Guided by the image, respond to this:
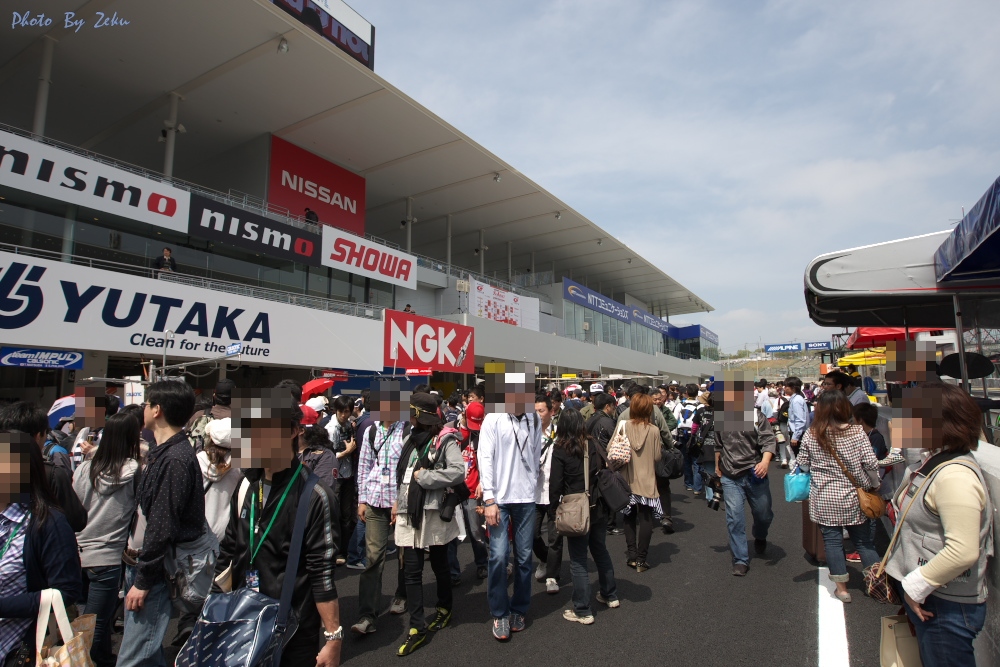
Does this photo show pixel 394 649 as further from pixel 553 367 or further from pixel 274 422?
pixel 553 367

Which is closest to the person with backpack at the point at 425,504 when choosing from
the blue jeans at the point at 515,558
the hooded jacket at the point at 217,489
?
the blue jeans at the point at 515,558

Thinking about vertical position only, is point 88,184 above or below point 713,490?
above

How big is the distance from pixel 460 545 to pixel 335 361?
38.1ft

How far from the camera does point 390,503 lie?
4031 millimetres

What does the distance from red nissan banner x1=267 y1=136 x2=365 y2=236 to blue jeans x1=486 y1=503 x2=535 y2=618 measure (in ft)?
57.4

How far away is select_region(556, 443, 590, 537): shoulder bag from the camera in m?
3.81

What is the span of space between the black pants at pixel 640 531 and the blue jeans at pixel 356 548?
8.91 feet

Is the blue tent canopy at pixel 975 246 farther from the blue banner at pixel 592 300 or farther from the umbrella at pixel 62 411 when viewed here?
the blue banner at pixel 592 300

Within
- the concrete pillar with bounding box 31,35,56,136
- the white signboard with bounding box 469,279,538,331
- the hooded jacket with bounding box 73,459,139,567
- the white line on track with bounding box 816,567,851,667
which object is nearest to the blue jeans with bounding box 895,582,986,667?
the white line on track with bounding box 816,567,851,667

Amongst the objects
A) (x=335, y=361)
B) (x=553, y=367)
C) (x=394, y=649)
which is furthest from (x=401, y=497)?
(x=553, y=367)

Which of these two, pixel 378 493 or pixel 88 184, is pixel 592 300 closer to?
pixel 88 184

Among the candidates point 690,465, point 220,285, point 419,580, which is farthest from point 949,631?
point 220,285

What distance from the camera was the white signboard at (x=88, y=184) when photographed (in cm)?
1111

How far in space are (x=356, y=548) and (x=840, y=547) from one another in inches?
175
